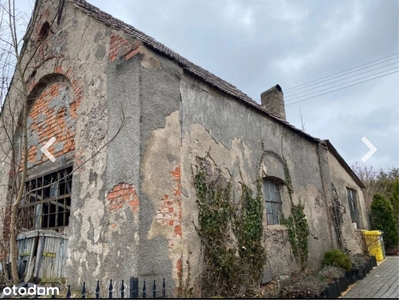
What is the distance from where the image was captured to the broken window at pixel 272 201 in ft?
25.5

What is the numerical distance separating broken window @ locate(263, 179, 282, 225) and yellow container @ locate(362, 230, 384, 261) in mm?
5876

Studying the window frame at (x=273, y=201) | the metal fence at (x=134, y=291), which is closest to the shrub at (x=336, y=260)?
the window frame at (x=273, y=201)

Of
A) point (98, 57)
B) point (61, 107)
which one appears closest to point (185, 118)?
point (98, 57)

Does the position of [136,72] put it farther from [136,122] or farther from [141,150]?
[141,150]

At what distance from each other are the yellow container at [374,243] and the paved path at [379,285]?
4.56 feet

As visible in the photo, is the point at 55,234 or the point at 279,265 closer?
the point at 55,234

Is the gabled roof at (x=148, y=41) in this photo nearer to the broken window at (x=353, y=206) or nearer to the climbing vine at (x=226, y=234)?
the climbing vine at (x=226, y=234)

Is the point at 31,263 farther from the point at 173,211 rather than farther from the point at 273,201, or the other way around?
the point at 273,201

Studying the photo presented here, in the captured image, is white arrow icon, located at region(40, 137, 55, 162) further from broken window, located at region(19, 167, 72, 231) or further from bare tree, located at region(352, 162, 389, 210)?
bare tree, located at region(352, 162, 389, 210)

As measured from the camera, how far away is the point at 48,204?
6.94 m

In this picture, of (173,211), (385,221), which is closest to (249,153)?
(173,211)

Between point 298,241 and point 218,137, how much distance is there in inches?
143

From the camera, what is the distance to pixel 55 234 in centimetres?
612

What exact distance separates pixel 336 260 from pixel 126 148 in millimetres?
6689
